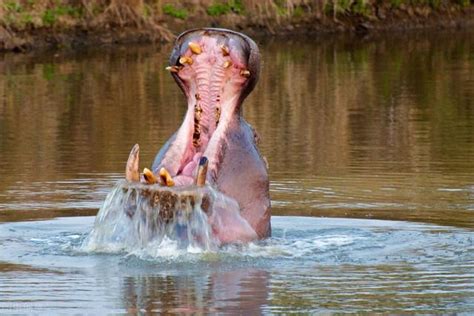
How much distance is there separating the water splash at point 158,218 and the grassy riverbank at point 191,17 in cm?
2117

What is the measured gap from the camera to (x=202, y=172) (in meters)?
7.52

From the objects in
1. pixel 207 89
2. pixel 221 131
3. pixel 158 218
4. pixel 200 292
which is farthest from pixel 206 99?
pixel 200 292

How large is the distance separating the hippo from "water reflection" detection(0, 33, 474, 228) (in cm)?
185

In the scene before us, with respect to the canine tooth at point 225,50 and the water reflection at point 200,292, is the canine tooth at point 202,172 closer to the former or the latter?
the water reflection at point 200,292

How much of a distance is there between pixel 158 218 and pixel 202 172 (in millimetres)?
384

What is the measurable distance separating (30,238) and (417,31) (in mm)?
30127

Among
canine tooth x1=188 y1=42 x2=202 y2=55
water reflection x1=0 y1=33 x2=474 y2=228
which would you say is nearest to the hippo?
canine tooth x1=188 y1=42 x2=202 y2=55

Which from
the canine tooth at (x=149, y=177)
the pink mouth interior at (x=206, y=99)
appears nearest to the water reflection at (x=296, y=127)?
the pink mouth interior at (x=206, y=99)

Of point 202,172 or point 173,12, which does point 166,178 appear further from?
point 173,12

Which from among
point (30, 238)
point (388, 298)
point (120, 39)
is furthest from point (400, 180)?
point (120, 39)

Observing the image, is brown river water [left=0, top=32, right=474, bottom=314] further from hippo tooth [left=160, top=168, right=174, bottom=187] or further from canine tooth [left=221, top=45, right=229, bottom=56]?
canine tooth [left=221, top=45, right=229, bottom=56]

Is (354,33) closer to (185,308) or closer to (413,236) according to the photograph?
(413,236)

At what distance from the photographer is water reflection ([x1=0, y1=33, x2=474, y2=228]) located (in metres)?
10.6

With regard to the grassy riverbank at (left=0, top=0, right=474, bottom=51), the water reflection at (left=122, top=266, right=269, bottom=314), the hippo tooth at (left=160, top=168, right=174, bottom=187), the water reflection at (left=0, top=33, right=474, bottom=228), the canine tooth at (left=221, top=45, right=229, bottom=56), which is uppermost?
the canine tooth at (left=221, top=45, right=229, bottom=56)
